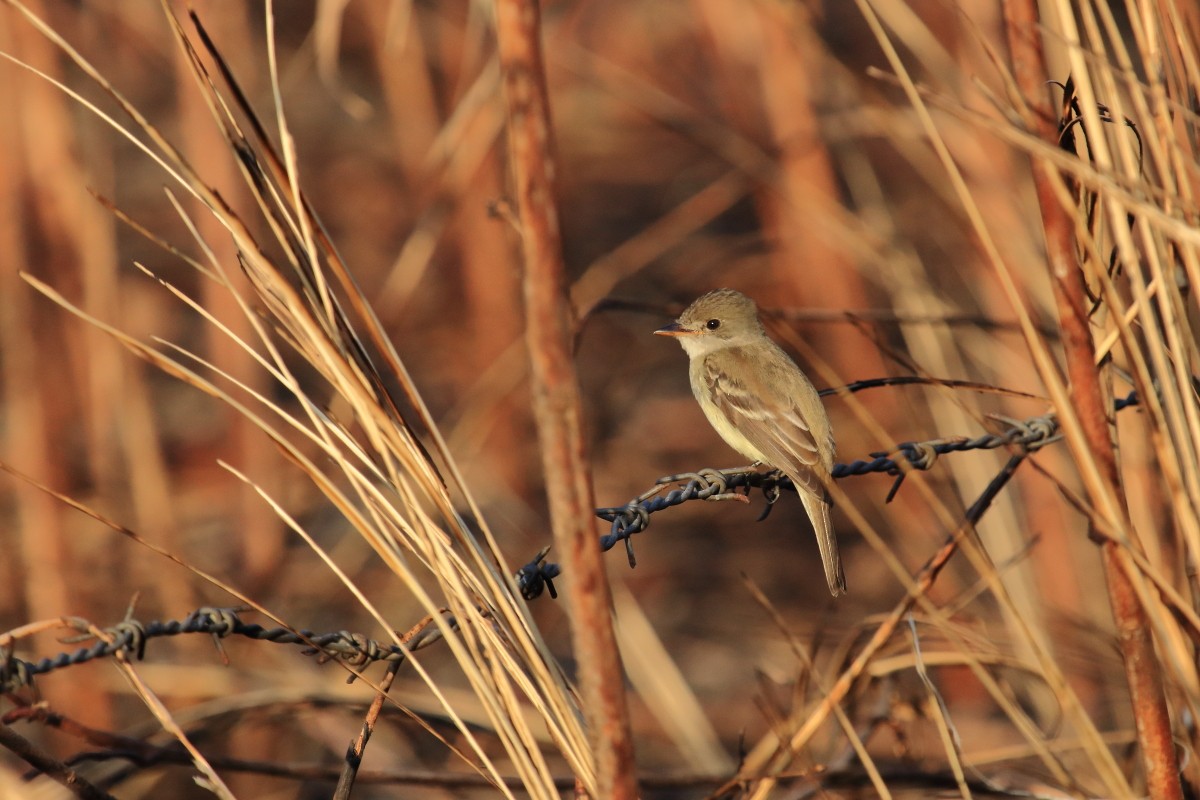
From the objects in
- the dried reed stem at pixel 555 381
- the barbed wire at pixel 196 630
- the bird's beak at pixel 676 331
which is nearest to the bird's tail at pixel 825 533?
the bird's beak at pixel 676 331

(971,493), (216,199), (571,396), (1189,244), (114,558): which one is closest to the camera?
(571,396)

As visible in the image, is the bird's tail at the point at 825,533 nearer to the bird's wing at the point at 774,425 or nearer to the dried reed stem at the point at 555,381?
the bird's wing at the point at 774,425

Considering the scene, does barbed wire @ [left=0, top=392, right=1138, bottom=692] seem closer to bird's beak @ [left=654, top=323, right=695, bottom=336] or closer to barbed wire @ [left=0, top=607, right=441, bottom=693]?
barbed wire @ [left=0, top=607, right=441, bottom=693]

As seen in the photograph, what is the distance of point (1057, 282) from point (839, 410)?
640 cm

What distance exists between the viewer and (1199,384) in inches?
86.6

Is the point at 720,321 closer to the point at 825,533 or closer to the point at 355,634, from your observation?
the point at 825,533

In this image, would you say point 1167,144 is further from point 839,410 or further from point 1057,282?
point 839,410

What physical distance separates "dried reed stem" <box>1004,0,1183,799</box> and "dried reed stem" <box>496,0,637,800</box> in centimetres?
100

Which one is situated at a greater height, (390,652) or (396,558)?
(396,558)

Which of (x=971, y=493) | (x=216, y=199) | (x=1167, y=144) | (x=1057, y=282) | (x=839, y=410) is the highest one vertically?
(x=216, y=199)

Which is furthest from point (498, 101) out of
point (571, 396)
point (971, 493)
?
point (571, 396)

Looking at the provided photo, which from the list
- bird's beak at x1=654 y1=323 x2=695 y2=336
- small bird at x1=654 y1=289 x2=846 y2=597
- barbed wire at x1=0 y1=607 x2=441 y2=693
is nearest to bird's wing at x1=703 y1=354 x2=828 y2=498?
small bird at x1=654 y1=289 x2=846 y2=597

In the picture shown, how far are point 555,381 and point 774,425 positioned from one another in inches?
127

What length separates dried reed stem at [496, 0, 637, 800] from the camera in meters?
1.59
